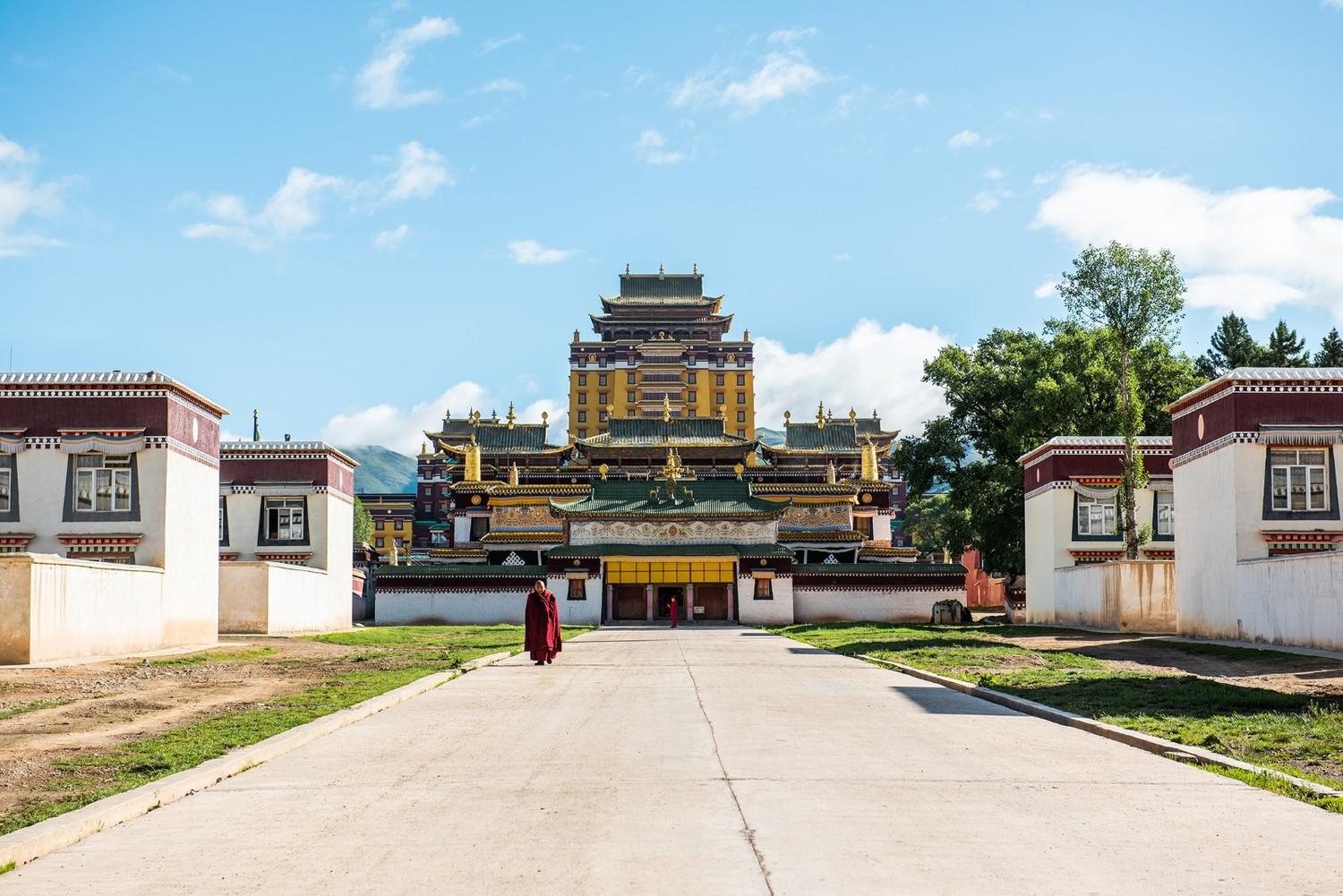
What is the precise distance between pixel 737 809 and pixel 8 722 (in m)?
9.61

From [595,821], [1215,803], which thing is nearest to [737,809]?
[595,821]

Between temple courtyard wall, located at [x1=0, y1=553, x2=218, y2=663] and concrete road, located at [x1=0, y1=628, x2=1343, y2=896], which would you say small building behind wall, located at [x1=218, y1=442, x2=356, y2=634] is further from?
concrete road, located at [x1=0, y1=628, x2=1343, y2=896]

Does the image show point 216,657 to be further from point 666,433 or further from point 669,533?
point 666,433

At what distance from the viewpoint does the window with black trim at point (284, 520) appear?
163 ft

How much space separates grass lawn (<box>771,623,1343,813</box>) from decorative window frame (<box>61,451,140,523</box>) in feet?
58.9

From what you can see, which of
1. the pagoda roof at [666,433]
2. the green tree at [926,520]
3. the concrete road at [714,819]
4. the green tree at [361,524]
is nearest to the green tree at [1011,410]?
the pagoda roof at [666,433]

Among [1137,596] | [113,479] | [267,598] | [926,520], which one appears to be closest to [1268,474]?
[1137,596]

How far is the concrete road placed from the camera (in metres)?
6.68

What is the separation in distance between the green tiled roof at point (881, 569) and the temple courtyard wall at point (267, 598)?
21.7 m

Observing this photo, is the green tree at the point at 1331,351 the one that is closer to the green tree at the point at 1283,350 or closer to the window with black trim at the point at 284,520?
the green tree at the point at 1283,350

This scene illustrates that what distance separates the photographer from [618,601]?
192ft

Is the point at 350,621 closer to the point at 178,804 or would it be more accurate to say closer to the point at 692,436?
the point at 692,436

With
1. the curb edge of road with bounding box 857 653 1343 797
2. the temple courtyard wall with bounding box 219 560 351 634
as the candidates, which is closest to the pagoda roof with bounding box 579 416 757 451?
the temple courtyard wall with bounding box 219 560 351 634

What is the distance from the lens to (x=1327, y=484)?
29703 millimetres
